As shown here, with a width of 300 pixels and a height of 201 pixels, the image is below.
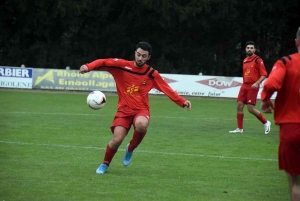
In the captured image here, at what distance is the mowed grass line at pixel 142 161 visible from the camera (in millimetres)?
7863

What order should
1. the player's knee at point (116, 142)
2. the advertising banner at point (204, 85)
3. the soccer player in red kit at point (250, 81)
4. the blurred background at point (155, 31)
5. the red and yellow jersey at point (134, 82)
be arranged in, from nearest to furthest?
1. the player's knee at point (116, 142)
2. the red and yellow jersey at point (134, 82)
3. the soccer player in red kit at point (250, 81)
4. the advertising banner at point (204, 85)
5. the blurred background at point (155, 31)

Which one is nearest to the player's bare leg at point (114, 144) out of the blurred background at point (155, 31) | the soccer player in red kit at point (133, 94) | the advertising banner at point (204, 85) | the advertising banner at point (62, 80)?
the soccer player in red kit at point (133, 94)

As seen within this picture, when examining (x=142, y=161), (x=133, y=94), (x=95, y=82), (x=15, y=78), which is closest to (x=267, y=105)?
(x=133, y=94)

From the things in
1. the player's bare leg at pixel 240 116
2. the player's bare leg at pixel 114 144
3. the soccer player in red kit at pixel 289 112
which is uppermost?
the soccer player in red kit at pixel 289 112

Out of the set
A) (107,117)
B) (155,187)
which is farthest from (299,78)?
(107,117)

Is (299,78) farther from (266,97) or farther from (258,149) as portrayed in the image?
(258,149)

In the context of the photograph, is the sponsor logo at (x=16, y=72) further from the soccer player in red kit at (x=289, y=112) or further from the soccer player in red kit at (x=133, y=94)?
the soccer player in red kit at (x=289, y=112)

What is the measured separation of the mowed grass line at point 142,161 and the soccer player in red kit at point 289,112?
202cm

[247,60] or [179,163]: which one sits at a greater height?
[247,60]

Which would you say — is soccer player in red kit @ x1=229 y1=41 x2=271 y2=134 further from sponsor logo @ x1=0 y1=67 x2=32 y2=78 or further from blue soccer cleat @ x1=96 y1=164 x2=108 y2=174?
sponsor logo @ x1=0 y1=67 x2=32 y2=78

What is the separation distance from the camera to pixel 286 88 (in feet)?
18.6

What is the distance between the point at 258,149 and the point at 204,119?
6516mm

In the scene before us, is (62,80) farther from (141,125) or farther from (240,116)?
(141,125)

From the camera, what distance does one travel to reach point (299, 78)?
18.4ft
